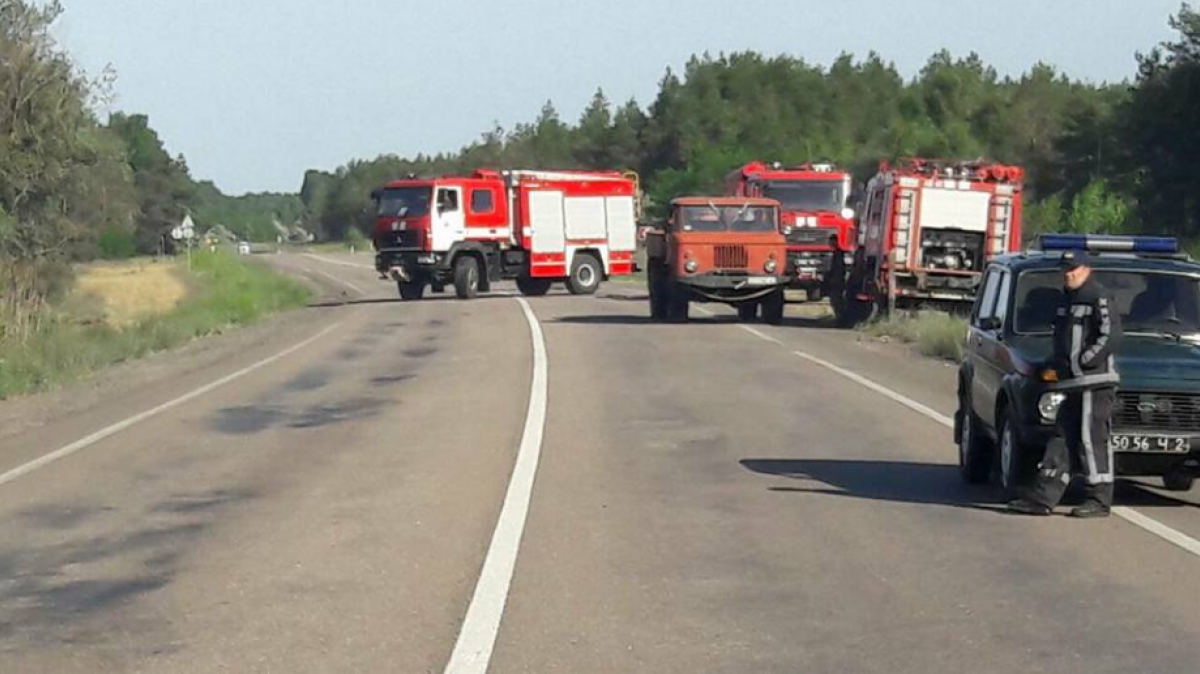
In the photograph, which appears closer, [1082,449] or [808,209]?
[1082,449]

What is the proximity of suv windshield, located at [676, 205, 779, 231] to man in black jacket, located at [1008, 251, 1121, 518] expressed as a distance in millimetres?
22786

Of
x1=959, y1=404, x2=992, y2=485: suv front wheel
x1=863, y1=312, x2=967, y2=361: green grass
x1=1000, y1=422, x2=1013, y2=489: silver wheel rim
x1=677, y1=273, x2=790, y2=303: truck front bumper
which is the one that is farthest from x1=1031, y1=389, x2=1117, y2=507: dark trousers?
x1=677, y1=273, x2=790, y2=303: truck front bumper

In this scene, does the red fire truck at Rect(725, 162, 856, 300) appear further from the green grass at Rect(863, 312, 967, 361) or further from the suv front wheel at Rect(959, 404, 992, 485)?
the suv front wheel at Rect(959, 404, 992, 485)

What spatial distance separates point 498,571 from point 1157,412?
14.8ft

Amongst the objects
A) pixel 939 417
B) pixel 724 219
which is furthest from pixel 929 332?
pixel 939 417

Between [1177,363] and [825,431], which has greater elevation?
[1177,363]

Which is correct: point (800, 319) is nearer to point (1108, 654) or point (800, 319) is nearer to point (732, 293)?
point (732, 293)

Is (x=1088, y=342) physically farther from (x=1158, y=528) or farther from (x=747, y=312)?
(x=747, y=312)

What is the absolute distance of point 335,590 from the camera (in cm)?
967

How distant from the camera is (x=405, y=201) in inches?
1822

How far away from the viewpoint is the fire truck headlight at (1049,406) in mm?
11969

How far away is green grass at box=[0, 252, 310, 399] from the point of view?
2558 cm

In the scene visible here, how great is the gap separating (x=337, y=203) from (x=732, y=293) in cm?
15808

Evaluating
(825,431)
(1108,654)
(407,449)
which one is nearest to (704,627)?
(1108,654)
